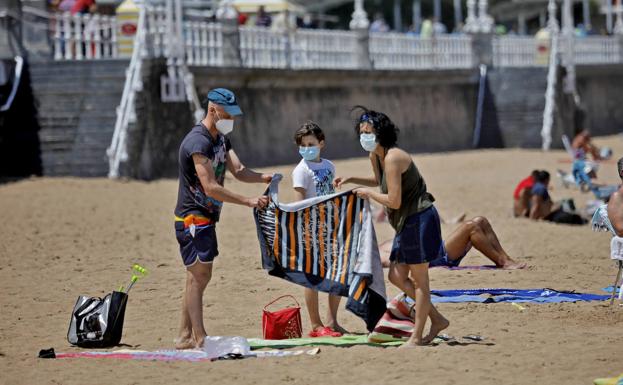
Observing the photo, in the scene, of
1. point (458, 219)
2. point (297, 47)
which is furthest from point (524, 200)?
point (297, 47)

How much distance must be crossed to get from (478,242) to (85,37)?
10999 millimetres

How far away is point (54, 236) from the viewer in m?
14.9

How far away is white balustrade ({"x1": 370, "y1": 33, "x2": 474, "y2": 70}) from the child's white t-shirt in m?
18.4

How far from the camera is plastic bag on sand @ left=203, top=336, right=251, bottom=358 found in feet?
27.1

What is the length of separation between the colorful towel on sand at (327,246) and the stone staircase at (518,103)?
22729 mm

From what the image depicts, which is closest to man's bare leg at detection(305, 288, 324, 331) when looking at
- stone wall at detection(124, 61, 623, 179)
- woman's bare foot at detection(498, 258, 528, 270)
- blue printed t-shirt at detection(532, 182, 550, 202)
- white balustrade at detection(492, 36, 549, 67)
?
woman's bare foot at detection(498, 258, 528, 270)

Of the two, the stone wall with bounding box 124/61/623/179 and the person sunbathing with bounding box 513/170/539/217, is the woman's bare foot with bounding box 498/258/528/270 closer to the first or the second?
the person sunbathing with bounding box 513/170/539/217

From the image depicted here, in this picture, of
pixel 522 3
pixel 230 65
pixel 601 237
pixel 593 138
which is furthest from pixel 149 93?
pixel 522 3

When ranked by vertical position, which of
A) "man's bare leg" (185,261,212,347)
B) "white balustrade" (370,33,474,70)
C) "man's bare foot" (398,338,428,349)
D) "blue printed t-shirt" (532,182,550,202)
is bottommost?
"man's bare foot" (398,338,428,349)

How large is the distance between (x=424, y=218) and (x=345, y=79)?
18.1 metres

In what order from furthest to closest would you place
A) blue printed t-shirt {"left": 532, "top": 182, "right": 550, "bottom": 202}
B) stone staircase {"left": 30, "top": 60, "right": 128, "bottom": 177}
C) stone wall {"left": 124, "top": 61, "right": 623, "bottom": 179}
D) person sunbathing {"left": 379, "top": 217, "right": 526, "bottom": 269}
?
stone wall {"left": 124, "top": 61, "right": 623, "bottom": 179} → stone staircase {"left": 30, "top": 60, "right": 128, "bottom": 177} → blue printed t-shirt {"left": 532, "top": 182, "right": 550, "bottom": 202} → person sunbathing {"left": 379, "top": 217, "right": 526, "bottom": 269}

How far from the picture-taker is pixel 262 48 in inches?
920

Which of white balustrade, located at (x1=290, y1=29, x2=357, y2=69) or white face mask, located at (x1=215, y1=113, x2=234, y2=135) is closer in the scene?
white face mask, located at (x1=215, y1=113, x2=234, y2=135)

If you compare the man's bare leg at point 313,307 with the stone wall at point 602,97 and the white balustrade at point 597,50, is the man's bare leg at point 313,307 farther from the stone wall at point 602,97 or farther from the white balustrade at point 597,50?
the white balustrade at point 597,50
